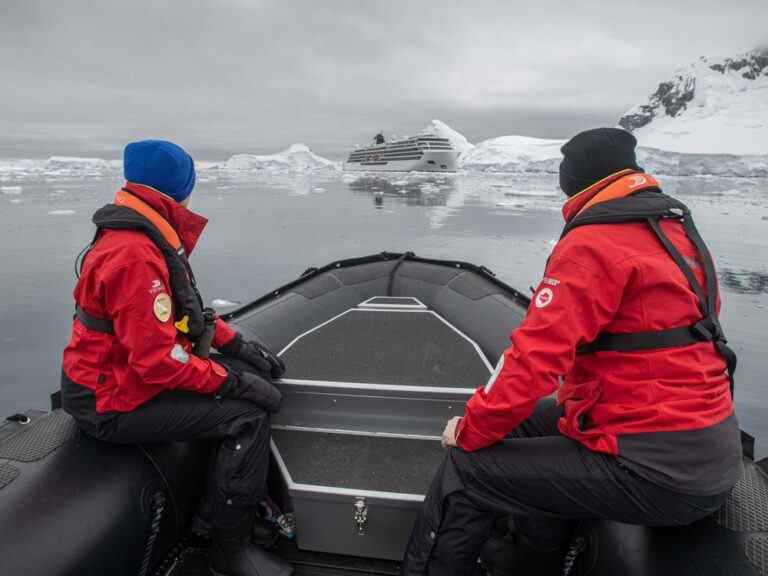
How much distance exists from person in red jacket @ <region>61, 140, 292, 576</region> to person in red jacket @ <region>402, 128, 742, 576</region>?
772mm

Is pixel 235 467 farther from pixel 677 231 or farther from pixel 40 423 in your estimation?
pixel 677 231

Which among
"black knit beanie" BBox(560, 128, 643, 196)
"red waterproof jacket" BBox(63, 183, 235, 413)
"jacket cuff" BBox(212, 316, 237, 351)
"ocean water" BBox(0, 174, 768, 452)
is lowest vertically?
"ocean water" BBox(0, 174, 768, 452)

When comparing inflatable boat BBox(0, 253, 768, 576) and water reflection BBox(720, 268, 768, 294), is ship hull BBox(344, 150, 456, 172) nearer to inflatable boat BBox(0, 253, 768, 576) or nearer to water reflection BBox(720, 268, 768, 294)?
water reflection BBox(720, 268, 768, 294)

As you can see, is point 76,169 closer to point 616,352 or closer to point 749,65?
point 616,352

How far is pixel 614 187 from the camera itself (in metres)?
1.19

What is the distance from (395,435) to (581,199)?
1.28 metres

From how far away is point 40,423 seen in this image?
1638 millimetres

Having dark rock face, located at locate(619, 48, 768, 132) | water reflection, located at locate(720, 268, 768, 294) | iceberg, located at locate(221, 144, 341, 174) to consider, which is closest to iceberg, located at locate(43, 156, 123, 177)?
iceberg, located at locate(221, 144, 341, 174)

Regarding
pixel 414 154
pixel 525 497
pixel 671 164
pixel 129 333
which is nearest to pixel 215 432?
pixel 129 333

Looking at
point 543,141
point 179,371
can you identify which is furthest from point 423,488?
point 543,141

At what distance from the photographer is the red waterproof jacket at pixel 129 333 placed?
1.32 m

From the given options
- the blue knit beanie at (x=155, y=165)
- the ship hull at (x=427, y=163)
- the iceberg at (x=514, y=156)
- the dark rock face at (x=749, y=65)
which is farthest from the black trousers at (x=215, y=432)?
the dark rock face at (x=749, y=65)

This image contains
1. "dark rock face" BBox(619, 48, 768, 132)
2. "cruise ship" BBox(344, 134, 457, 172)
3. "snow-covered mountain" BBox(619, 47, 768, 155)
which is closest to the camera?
"cruise ship" BBox(344, 134, 457, 172)

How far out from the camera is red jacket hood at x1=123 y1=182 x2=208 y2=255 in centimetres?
154
